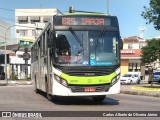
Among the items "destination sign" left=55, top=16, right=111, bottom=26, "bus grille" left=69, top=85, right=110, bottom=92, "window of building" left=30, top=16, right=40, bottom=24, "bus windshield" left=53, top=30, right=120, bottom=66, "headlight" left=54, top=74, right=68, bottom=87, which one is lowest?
"bus grille" left=69, top=85, right=110, bottom=92

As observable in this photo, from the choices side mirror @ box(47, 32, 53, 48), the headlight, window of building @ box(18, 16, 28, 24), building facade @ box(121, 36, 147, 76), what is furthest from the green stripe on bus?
window of building @ box(18, 16, 28, 24)

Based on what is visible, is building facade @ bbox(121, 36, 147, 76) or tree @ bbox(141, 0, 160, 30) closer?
tree @ bbox(141, 0, 160, 30)

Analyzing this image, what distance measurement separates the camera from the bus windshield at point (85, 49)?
53.3ft

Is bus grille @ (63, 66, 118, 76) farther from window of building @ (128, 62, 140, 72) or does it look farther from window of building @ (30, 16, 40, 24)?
window of building @ (30, 16, 40, 24)

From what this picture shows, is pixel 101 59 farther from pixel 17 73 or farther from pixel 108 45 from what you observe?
pixel 17 73

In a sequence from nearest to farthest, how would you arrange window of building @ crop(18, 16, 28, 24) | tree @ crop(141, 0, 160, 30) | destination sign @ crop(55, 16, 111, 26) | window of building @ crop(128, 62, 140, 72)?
destination sign @ crop(55, 16, 111, 26) → tree @ crop(141, 0, 160, 30) → window of building @ crop(128, 62, 140, 72) → window of building @ crop(18, 16, 28, 24)

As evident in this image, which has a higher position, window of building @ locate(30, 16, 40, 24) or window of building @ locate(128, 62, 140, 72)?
window of building @ locate(30, 16, 40, 24)

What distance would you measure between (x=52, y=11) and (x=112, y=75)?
4129 inches

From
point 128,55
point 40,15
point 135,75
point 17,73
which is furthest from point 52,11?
point 135,75

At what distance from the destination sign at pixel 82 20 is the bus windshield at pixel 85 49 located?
417mm

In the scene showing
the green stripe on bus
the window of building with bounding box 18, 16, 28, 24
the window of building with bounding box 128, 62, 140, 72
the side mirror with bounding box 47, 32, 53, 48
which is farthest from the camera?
the window of building with bounding box 18, 16, 28, 24

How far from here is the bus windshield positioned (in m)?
16.2

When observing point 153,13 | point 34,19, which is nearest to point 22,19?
point 34,19

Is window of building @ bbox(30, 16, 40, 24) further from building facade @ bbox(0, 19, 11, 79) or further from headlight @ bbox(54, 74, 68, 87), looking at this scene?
headlight @ bbox(54, 74, 68, 87)
